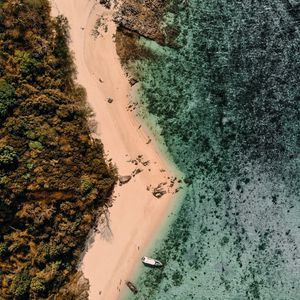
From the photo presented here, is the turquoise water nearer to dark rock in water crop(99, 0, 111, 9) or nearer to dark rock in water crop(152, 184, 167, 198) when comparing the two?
dark rock in water crop(152, 184, 167, 198)

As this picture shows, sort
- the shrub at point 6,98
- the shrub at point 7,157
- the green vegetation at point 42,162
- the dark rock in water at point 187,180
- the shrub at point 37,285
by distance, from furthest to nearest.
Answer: the dark rock in water at point 187,180 → the shrub at point 37,285 → the green vegetation at point 42,162 → the shrub at point 6,98 → the shrub at point 7,157

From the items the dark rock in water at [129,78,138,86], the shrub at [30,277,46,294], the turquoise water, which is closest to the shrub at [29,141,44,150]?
the dark rock in water at [129,78,138,86]

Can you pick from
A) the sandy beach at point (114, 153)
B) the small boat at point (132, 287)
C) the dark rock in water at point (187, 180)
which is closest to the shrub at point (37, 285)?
the sandy beach at point (114, 153)

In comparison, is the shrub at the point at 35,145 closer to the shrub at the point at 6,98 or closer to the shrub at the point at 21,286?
the shrub at the point at 6,98

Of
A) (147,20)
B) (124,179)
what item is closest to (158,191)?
(124,179)

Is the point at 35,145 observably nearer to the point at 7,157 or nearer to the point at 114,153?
the point at 7,157

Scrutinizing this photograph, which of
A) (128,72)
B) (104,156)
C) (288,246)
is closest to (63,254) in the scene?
(104,156)

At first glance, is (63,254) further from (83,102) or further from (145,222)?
(83,102)
